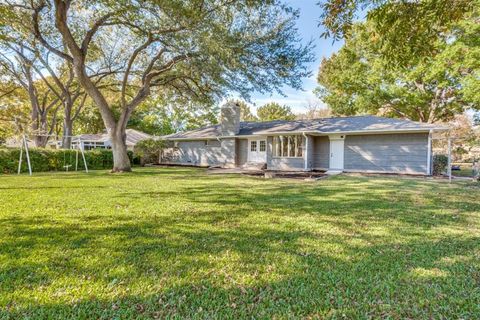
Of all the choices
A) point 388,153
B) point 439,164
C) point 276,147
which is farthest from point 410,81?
point 276,147

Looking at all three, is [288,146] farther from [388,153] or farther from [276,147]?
[388,153]

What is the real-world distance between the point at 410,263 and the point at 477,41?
20.1 metres

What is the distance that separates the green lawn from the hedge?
35.9ft

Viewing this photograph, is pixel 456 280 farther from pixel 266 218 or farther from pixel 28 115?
pixel 28 115

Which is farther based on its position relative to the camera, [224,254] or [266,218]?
[266,218]

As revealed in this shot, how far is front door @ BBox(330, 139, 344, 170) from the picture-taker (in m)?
16.1

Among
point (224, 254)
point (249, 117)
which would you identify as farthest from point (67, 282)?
point (249, 117)

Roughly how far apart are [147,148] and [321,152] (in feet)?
46.3

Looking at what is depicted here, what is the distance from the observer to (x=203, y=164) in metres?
21.6

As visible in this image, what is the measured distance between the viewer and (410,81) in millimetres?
21562

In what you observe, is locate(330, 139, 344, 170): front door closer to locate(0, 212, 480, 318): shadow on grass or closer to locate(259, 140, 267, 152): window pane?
locate(259, 140, 267, 152): window pane

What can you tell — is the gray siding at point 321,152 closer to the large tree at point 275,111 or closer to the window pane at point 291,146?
the window pane at point 291,146

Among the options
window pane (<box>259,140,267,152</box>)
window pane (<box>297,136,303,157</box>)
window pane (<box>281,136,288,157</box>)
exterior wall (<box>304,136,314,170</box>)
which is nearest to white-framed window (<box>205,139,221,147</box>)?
window pane (<box>259,140,267,152</box>)

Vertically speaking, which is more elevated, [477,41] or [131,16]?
[477,41]
